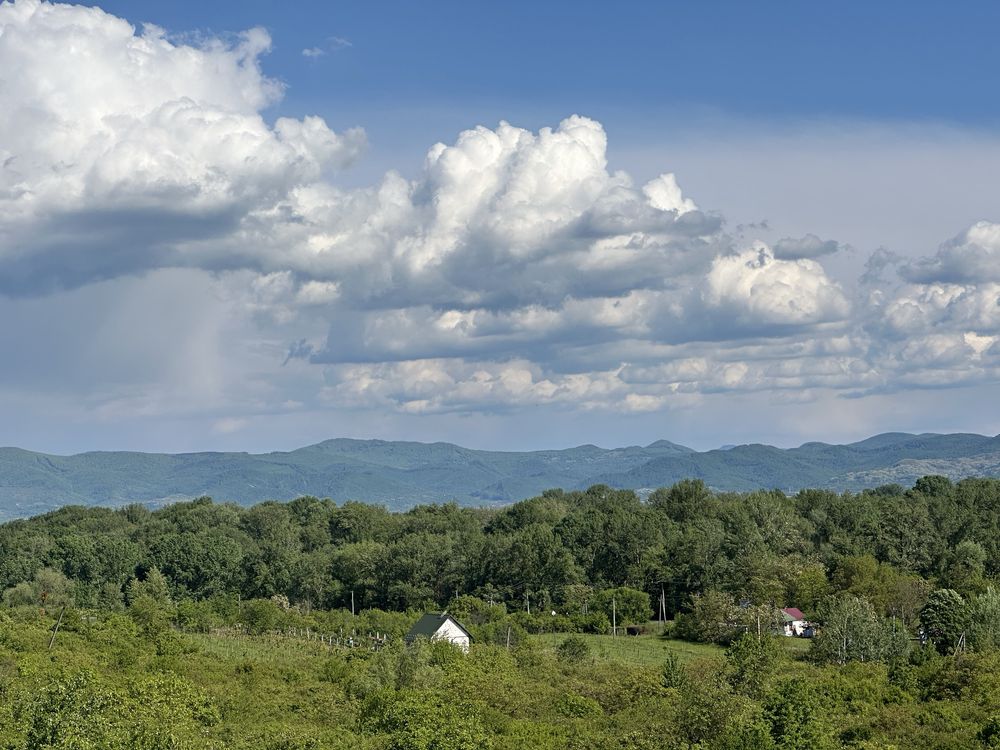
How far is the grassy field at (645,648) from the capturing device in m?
75.2

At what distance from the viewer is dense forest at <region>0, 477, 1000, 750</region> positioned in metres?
42.8

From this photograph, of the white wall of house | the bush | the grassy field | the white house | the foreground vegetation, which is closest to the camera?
the foreground vegetation

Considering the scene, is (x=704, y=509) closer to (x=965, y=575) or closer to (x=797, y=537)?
(x=797, y=537)

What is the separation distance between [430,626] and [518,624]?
1214cm

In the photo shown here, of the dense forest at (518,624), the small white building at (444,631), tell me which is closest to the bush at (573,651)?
the dense forest at (518,624)

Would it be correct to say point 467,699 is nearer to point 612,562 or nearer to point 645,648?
point 645,648

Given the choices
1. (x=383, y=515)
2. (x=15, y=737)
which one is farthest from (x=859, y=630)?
(x=383, y=515)

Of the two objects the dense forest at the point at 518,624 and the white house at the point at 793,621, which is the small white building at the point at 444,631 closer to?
the dense forest at the point at 518,624

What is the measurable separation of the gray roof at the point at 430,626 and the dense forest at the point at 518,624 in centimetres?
498

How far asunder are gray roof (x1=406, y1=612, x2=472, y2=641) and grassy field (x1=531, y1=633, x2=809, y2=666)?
6.15 metres

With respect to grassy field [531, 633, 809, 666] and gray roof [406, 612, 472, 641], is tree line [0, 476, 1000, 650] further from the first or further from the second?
gray roof [406, 612, 472, 641]

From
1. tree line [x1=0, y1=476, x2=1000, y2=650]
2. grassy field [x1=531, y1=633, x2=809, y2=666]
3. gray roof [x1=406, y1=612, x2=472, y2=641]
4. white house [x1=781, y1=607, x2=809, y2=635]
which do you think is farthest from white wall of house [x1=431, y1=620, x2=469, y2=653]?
white house [x1=781, y1=607, x2=809, y2=635]

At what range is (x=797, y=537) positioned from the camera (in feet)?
374

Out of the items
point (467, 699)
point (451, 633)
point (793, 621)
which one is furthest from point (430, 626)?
point (467, 699)
